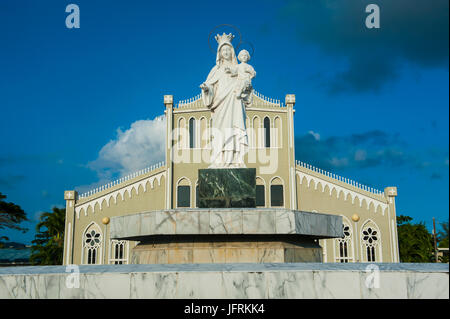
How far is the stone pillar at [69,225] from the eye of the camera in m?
33.0

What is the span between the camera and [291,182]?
3394cm

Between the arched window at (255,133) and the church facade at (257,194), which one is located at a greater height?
the arched window at (255,133)

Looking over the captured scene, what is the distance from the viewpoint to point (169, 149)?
34750 mm

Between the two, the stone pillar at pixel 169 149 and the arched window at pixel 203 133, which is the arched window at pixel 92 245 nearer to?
the stone pillar at pixel 169 149

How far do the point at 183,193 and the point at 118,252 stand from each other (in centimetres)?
605

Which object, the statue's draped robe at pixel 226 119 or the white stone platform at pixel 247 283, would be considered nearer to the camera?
the white stone platform at pixel 247 283

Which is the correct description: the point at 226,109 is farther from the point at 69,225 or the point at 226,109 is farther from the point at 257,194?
the point at 69,225

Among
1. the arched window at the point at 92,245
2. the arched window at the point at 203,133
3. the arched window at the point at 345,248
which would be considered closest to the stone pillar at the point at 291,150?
the arched window at the point at 345,248

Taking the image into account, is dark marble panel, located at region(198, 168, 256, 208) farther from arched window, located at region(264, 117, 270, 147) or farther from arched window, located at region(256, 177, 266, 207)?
arched window, located at region(264, 117, 270, 147)

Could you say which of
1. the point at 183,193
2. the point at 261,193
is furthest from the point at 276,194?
the point at 183,193

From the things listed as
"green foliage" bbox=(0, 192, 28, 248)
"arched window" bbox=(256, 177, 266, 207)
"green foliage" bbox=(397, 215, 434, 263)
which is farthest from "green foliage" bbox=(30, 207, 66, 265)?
"green foliage" bbox=(397, 215, 434, 263)

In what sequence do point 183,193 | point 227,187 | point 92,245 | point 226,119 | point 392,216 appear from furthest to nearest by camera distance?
point 183,193
point 92,245
point 392,216
point 226,119
point 227,187

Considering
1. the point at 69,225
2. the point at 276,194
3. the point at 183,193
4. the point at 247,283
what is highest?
the point at 183,193

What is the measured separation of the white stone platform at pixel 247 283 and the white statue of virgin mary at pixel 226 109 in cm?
513
